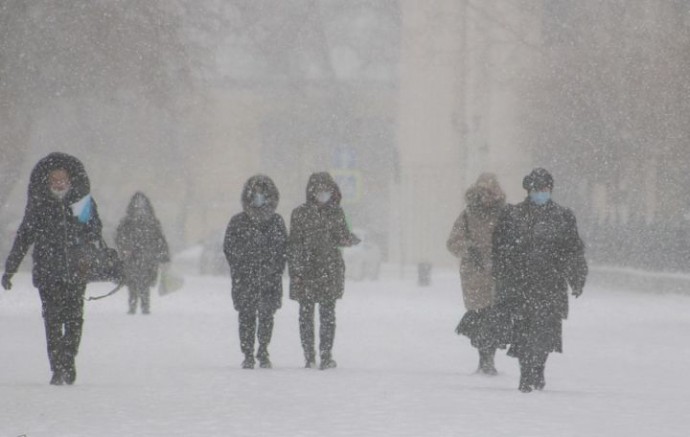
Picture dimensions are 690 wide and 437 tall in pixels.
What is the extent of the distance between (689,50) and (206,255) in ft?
49.1

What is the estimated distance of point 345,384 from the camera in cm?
1300

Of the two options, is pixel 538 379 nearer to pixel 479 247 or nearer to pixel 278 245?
pixel 479 247

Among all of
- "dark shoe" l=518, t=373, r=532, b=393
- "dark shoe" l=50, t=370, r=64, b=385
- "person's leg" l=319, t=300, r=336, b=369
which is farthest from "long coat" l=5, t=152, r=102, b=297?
"dark shoe" l=518, t=373, r=532, b=393

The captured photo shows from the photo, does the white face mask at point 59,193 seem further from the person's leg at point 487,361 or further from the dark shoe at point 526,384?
the person's leg at point 487,361

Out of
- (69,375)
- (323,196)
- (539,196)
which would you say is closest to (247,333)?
(323,196)

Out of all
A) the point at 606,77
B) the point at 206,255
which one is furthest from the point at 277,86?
the point at 606,77

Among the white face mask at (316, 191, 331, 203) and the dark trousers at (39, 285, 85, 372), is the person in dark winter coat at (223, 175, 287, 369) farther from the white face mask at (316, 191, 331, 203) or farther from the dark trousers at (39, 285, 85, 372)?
the dark trousers at (39, 285, 85, 372)

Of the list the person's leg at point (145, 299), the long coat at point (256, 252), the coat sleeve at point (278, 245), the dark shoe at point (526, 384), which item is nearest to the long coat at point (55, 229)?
the long coat at point (256, 252)

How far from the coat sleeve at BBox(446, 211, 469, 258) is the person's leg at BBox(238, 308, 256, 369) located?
1744mm

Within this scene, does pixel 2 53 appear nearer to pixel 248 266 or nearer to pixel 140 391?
pixel 248 266

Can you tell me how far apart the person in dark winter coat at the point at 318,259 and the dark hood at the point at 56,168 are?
2.53 meters

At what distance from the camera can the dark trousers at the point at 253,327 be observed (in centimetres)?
1441

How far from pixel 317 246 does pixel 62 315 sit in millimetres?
2920

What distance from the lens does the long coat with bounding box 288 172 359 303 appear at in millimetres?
14398
